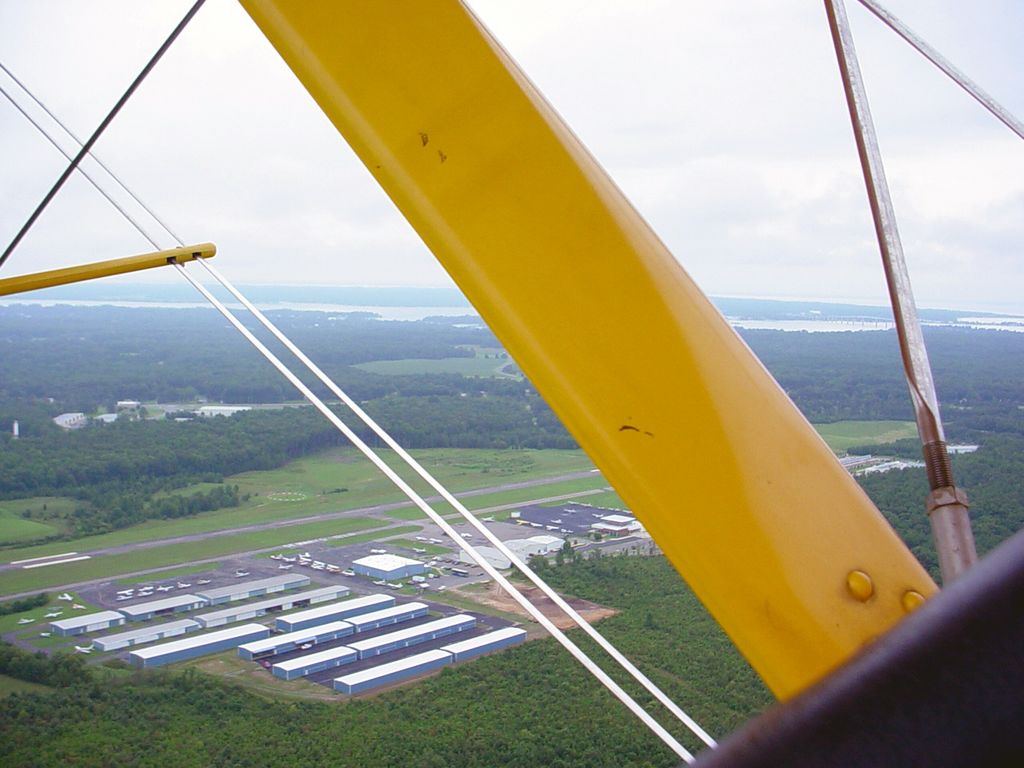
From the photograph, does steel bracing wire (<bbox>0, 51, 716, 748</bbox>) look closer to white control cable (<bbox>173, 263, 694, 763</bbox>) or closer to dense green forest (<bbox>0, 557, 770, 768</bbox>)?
white control cable (<bbox>173, 263, 694, 763</bbox>)

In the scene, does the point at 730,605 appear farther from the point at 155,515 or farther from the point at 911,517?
the point at 155,515

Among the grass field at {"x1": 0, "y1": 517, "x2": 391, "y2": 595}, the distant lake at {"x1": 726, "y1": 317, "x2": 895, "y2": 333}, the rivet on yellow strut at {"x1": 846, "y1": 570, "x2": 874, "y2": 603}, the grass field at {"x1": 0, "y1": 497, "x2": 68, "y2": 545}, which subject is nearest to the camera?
the rivet on yellow strut at {"x1": 846, "y1": 570, "x2": 874, "y2": 603}

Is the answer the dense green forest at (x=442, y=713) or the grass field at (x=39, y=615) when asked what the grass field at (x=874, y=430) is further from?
the grass field at (x=39, y=615)

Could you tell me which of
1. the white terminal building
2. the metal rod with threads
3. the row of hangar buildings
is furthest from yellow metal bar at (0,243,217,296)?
the white terminal building

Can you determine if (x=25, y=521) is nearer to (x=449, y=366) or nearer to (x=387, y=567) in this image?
(x=387, y=567)

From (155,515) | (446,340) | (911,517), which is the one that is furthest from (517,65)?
(446,340)
